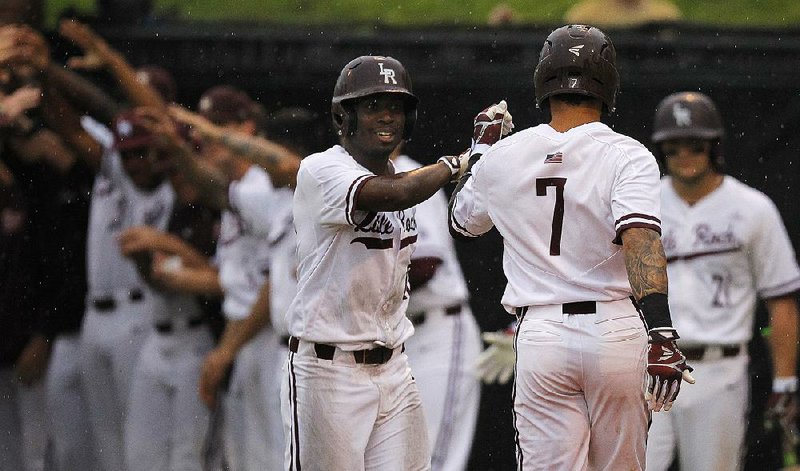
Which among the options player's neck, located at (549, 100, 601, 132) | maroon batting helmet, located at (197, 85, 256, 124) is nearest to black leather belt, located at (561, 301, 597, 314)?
player's neck, located at (549, 100, 601, 132)

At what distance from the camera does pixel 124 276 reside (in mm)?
8234

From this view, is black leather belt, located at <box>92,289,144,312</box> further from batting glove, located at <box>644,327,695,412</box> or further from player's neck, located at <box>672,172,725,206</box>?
batting glove, located at <box>644,327,695,412</box>

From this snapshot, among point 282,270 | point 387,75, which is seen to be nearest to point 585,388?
point 387,75

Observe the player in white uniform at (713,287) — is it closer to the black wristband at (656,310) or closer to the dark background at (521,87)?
the dark background at (521,87)

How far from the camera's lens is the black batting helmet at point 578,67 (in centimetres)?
476

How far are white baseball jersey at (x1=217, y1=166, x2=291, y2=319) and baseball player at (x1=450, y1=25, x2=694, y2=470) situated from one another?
2932 mm

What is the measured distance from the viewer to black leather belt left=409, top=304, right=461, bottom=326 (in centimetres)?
684

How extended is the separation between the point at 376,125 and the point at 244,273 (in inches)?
111

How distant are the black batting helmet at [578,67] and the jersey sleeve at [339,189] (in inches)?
25.2

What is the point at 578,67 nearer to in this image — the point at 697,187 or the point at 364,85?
the point at 364,85

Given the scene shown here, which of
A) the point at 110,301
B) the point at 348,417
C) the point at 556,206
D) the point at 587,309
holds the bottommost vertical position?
the point at 348,417

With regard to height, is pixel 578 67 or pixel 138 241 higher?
pixel 578 67

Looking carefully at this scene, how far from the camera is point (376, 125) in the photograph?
16.5ft

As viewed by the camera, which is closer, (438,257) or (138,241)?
(438,257)
